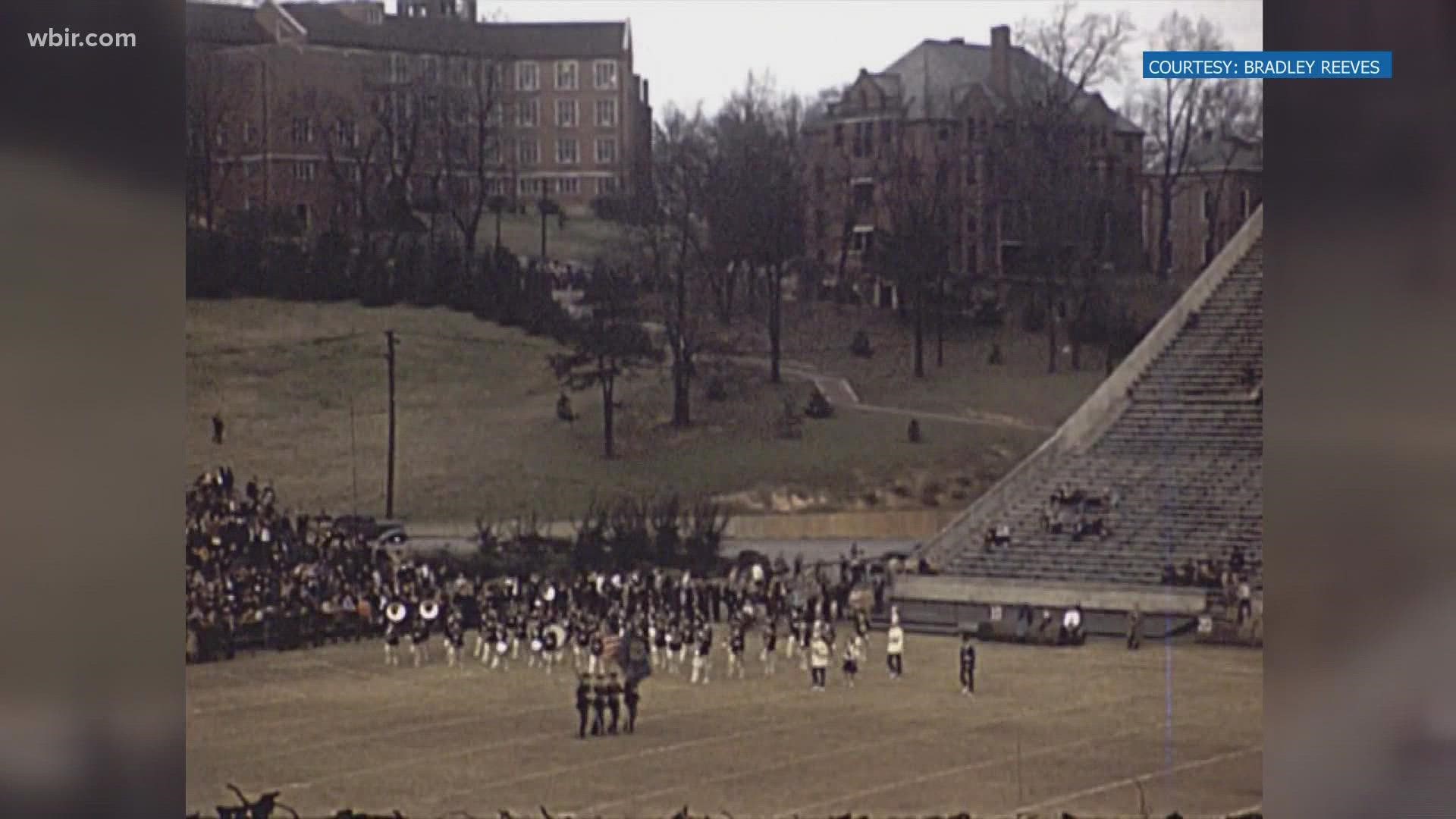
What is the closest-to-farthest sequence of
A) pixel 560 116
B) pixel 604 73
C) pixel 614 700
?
pixel 604 73
pixel 614 700
pixel 560 116

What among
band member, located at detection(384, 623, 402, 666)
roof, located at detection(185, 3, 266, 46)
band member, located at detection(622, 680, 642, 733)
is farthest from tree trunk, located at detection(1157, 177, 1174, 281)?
roof, located at detection(185, 3, 266, 46)

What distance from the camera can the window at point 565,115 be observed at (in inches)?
251

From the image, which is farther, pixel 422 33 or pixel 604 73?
pixel 422 33

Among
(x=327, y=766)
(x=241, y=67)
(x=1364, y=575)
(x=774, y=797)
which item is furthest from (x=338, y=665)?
(x=1364, y=575)

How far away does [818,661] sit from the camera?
21.0ft

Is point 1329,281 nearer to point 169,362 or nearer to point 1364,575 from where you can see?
point 1364,575

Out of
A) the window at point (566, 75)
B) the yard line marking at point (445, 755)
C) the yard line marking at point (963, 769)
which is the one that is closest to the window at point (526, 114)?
the window at point (566, 75)

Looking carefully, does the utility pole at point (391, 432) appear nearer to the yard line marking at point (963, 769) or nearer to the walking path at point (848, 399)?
the walking path at point (848, 399)

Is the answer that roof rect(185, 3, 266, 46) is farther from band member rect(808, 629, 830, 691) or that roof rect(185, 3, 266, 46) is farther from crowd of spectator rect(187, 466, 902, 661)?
band member rect(808, 629, 830, 691)

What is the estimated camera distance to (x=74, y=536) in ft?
20.0

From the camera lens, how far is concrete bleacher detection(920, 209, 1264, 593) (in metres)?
6.24

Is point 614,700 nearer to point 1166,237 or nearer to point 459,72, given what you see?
point 459,72

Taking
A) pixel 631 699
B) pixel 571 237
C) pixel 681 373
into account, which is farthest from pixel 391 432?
pixel 631 699

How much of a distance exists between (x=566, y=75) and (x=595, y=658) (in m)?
2.01
